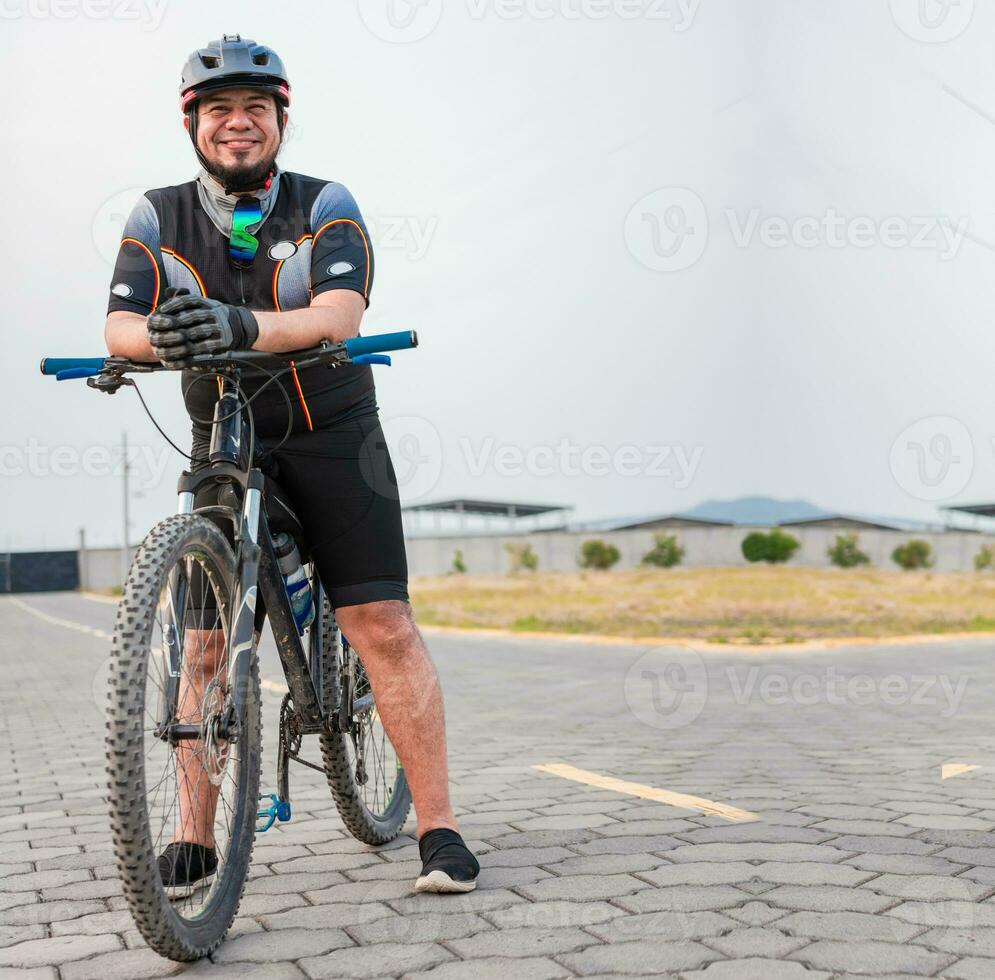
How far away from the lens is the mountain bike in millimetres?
2396

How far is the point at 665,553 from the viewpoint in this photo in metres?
47.4

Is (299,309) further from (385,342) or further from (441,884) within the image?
(441,884)

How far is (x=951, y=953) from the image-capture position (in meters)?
2.52

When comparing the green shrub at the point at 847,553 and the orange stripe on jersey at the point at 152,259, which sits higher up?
the orange stripe on jersey at the point at 152,259

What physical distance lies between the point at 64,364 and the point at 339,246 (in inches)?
31.2

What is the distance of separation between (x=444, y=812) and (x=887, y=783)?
2445 mm

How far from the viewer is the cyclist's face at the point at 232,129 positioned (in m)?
3.11

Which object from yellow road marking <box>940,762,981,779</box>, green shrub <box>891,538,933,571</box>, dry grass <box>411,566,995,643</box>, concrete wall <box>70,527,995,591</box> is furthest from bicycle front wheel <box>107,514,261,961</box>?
green shrub <box>891,538,933,571</box>

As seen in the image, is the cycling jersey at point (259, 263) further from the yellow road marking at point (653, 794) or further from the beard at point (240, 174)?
the yellow road marking at point (653, 794)

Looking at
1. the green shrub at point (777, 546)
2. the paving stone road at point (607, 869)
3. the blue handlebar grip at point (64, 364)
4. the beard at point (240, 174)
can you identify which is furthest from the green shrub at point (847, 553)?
the blue handlebar grip at point (64, 364)

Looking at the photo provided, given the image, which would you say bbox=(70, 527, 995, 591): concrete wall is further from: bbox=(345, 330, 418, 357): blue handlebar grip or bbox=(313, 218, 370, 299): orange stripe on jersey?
bbox=(345, 330, 418, 357): blue handlebar grip

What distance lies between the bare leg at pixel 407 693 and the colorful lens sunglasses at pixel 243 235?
1.01 m

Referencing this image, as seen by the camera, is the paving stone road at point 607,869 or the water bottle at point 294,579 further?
the water bottle at point 294,579

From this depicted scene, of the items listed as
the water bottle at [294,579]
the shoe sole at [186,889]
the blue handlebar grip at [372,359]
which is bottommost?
the shoe sole at [186,889]
